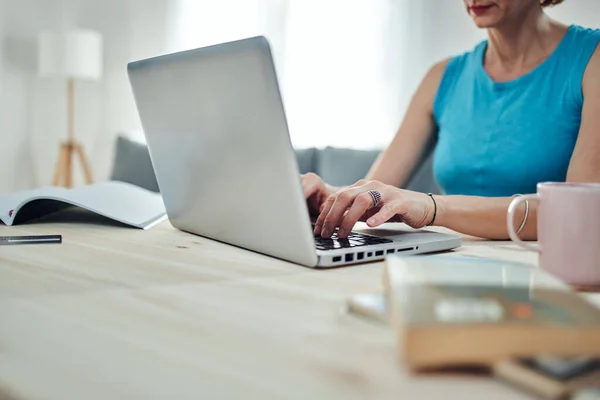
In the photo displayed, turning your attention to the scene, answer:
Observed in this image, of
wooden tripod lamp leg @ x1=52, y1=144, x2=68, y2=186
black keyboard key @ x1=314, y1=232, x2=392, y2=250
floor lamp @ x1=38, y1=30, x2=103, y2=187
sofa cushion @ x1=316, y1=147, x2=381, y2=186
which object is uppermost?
floor lamp @ x1=38, y1=30, x2=103, y2=187

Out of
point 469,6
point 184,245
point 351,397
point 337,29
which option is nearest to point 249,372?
point 351,397

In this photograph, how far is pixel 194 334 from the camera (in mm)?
477

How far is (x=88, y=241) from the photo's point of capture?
91cm

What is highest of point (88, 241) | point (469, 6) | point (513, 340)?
point (469, 6)

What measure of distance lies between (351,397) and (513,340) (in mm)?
96

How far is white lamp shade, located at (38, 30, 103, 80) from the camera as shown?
3.29m

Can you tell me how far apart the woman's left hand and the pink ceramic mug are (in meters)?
0.27

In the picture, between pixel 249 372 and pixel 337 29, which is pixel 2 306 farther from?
pixel 337 29

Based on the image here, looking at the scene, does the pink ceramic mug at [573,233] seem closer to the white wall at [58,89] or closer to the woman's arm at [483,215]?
the woman's arm at [483,215]

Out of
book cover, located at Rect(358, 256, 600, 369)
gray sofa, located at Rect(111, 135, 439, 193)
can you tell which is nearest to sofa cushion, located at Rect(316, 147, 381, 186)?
gray sofa, located at Rect(111, 135, 439, 193)

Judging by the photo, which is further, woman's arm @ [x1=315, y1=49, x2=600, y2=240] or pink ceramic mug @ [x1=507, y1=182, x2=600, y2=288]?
woman's arm @ [x1=315, y1=49, x2=600, y2=240]

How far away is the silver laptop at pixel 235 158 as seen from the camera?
69 centimetres

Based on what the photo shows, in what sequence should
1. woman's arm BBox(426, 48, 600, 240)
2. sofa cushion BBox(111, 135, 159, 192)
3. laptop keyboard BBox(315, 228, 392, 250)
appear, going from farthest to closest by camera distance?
sofa cushion BBox(111, 135, 159, 192) < woman's arm BBox(426, 48, 600, 240) < laptop keyboard BBox(315, 228, 392, 250)

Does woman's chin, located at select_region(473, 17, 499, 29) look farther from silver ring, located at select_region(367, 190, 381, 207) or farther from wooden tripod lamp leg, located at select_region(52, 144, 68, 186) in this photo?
wooden tripod lamp leg, located at select_region(52, 144, 68, 186)
